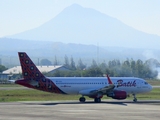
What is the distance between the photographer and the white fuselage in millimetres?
64312

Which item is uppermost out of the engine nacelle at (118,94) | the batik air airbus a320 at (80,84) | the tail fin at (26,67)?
the tail fin at (26,67)

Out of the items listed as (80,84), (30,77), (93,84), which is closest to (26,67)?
(30,77)

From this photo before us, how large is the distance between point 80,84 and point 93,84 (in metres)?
1.77

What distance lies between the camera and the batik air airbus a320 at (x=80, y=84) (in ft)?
204

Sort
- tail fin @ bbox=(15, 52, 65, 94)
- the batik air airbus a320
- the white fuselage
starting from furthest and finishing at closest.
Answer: the white fuselage → the batik air airbus a320 → tail fin @ bbox=(15, 52, 65, 94)

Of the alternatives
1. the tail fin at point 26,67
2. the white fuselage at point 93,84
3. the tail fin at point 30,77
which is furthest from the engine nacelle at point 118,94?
the tail fin at point 26,67

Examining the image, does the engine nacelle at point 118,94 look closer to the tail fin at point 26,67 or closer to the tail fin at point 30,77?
the tail fin at point 30,77

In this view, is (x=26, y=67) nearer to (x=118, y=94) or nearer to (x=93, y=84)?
(x=93, y=84)

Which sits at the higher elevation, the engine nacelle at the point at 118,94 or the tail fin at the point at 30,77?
the tail fin at the point at 30,77

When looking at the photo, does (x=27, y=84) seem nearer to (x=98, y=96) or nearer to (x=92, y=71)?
(x=98, y=96)

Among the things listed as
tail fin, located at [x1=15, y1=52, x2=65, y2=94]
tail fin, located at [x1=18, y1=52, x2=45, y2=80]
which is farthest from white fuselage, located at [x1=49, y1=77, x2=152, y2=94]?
tail fin, located at [x1=18, y1=52, x2=45, y2=80]

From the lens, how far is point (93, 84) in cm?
6581

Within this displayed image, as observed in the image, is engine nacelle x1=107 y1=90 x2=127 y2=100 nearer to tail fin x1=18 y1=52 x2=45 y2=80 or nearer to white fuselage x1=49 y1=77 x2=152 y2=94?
white fuselage x1=49 y1=77 x2=152 y2=94

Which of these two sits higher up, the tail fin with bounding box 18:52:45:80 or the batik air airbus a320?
the tail fin with bounding box 18:52:45:80
